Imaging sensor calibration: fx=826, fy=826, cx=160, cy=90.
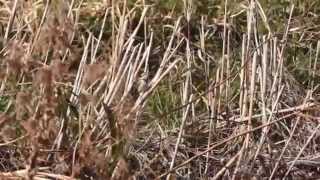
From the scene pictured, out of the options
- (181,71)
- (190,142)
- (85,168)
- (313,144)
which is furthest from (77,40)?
(85,168)

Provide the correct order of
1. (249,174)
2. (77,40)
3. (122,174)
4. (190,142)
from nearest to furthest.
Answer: (122,174) < (249,174) < (190,142) < (77,40)

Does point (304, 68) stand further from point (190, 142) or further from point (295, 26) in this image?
point (190, 142)

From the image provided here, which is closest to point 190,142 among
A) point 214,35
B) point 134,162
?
point 134,162

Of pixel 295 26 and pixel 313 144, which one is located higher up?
pixel 295 26

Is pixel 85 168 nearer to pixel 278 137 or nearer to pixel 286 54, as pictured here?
pixel 278 137

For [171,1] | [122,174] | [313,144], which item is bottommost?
[313,144]

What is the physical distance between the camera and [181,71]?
227 cm

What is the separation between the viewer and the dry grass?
4.64 ft

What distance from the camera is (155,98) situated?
2.26 metres

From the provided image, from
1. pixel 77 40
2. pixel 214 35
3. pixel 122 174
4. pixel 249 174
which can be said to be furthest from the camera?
pixel 214 35

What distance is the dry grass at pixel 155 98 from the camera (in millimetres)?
1414

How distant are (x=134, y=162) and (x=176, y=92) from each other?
1.54 feet

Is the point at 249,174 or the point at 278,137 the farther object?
the point at 278,137

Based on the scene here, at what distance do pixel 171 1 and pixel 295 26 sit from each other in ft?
1.33
